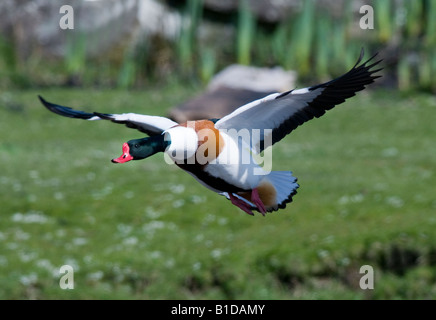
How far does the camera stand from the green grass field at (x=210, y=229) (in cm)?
809

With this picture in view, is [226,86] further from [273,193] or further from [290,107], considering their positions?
[273,193]

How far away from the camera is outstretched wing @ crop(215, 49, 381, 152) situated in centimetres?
165

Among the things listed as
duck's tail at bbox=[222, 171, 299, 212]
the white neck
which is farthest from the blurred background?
the white neck

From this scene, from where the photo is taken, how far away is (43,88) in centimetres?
2027

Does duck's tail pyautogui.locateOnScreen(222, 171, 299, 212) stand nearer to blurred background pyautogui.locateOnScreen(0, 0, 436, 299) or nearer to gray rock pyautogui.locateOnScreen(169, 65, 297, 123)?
blurred background pyautogui.locateOnScreen(0, 0, 436, 299)

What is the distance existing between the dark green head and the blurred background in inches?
24.9

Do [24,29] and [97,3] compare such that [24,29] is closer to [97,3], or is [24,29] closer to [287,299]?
[97,3]

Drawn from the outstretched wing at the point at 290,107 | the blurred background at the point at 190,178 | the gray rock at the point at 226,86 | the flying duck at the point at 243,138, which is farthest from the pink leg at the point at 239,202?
the gray rock at the point at 226,86

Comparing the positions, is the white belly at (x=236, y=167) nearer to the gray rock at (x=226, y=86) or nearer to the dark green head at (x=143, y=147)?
the dark green head at (x=143, y=147)

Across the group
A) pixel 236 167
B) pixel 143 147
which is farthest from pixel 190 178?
pixel 143 147

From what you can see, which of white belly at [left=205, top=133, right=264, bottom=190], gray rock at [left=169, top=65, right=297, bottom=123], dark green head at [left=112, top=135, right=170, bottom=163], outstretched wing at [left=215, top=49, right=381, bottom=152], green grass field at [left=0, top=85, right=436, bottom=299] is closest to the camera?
dark green head at [left=112, top=135, right=170, bottom=163]

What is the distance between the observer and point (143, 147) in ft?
4.64

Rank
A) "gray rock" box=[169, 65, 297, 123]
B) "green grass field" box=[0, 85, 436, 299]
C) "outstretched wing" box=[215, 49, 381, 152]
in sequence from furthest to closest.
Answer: "gray rock" box=[169, 65, 297, 123], "green grass field" box=[0, 85, 436, 299], "outstretched wing" box=[215, 49, 381, 152]
